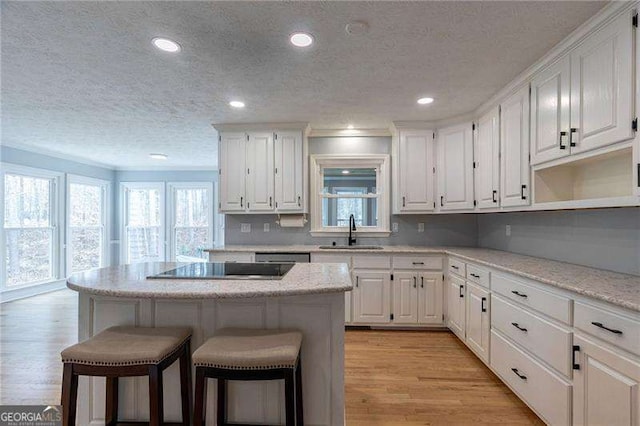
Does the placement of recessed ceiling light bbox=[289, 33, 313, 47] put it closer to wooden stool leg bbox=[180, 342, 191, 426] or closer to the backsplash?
wooden stool leg bbox=[180, 342, 191, 426]

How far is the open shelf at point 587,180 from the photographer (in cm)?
191

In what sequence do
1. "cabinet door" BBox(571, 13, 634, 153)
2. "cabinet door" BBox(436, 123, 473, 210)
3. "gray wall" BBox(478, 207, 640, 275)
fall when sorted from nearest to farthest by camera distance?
"cabinet door" BBox(571, 13, 634, 153) < "gray wall" BBox(478, 207, 640, 275) < "cabinet door" BBox(436, 123, 473, 210)

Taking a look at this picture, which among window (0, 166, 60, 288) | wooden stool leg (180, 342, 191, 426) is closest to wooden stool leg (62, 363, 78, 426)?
wooden stool leg (180, 342, 191, 426)

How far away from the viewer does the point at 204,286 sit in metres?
1.54

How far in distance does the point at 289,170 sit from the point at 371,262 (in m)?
1.46

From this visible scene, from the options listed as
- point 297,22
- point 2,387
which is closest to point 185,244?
point 2,387

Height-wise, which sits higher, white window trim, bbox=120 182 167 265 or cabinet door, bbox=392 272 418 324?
white window trim, bbox=120 182 167 265

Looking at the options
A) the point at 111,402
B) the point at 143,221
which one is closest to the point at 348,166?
the point at 111,402

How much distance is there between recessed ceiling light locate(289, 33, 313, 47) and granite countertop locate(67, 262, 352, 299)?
145 cm

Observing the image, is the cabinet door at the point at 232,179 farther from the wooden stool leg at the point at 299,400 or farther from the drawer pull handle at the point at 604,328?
the drawer pull handle at the point at 604,328

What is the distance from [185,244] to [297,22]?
6.00 metres

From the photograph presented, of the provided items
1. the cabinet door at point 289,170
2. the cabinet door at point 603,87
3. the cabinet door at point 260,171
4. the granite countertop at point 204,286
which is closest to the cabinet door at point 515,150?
the cabinet door at point 603,87

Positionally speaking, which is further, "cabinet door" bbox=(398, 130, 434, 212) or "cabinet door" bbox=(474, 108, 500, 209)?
"cabinet door" bbox=(398, 130, 434, 212)

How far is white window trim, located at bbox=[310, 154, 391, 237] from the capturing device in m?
3.92
